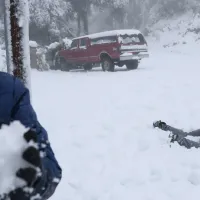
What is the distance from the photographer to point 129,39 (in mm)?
17469

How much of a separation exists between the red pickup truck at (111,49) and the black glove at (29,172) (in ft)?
52.1

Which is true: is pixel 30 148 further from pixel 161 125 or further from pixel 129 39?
pixel 129 39

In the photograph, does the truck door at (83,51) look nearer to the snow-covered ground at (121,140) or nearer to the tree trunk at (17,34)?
the snow-covered ground at (121,140)

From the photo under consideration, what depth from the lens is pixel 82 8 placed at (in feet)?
114

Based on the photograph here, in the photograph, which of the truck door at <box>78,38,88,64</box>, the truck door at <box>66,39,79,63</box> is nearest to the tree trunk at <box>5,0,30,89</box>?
the truck door at <box>78,38,88,64</box>

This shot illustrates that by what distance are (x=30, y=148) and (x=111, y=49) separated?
A: 53.7 feet

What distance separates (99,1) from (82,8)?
7.34ft

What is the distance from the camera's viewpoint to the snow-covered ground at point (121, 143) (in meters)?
4.43

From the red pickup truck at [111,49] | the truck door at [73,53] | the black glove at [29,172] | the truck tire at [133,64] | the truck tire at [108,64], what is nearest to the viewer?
the black glove at [29,172]

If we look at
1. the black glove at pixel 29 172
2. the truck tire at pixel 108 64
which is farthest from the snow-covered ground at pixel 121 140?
the truck tire at pixel 108 64

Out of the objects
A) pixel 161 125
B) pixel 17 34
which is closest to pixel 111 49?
pixel 161 125

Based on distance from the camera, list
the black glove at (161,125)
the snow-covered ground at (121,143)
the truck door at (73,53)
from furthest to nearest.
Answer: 1. the truck door at (73,53)
2. the black glove at (161,125)
3. the snow-covered ground at (121,143)

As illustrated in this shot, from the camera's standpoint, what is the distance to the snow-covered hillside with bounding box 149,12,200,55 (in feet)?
94.6

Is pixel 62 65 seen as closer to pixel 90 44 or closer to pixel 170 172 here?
pixel 90 44
